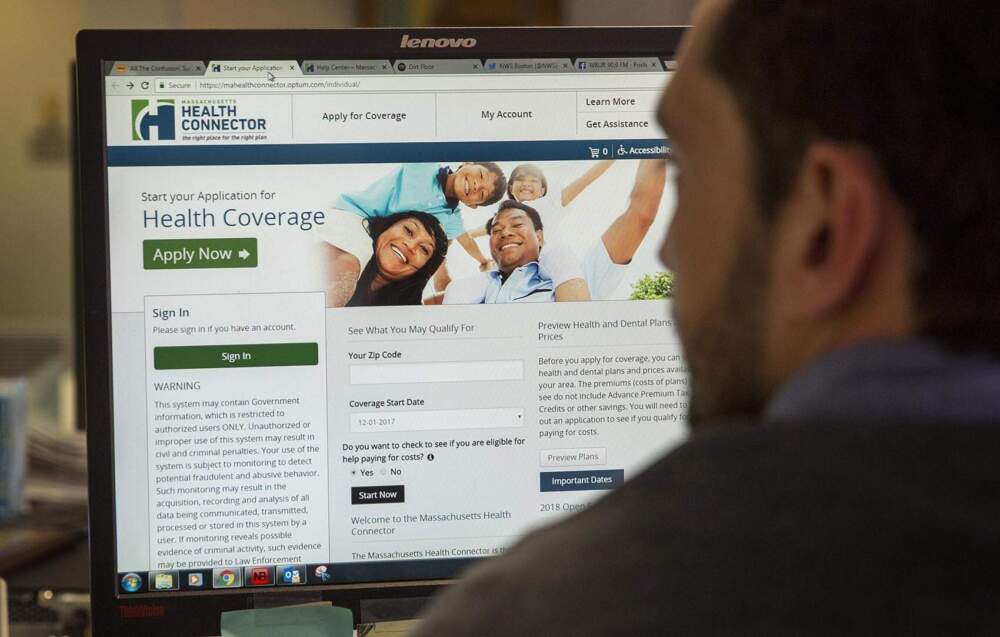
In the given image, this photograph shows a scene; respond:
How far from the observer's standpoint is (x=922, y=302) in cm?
44

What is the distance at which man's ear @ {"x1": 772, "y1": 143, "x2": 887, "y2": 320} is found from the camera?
44 cm

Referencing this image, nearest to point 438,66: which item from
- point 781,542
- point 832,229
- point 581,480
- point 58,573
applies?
point 581,480

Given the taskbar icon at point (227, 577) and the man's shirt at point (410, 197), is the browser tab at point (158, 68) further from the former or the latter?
the taskbar icon at point (227, 577)

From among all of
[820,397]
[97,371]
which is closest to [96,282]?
[97,371]

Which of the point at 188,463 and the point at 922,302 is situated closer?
the point at 922,302

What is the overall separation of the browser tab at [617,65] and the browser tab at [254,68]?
212mm

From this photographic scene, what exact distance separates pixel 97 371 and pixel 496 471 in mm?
301

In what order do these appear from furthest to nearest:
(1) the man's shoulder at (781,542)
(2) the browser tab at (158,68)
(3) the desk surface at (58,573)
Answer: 1. (3) the desk surface at (58,573)
2. (2) the browser tab at (158,68)
3. (1) the man's shoulder at (781,542)

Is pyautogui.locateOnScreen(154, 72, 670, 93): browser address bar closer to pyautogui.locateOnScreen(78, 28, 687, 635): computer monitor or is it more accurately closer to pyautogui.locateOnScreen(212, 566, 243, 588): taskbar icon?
pyautogui.locateOnScreen(78, 28, 687, 635): computer monitor

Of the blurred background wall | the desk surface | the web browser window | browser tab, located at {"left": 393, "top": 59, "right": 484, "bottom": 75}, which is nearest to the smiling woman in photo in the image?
the web browser window

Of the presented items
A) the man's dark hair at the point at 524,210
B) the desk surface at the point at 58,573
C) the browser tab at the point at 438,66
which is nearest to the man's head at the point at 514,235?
the man's dark hair at the point at 524,210

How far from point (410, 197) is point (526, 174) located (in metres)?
0.09

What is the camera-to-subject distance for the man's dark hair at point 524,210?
2.77 feet

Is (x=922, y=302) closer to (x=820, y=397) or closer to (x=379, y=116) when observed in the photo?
(x=820, y=397)
